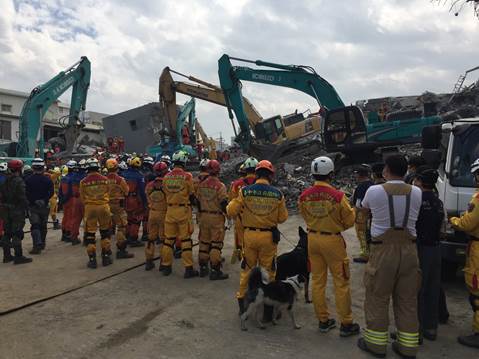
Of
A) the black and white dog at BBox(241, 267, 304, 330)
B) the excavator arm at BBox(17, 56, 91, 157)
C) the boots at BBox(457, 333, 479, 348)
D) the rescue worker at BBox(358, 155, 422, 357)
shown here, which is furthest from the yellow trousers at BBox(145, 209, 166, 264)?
the excavator arm at BBox(17, 56, 91, 157)

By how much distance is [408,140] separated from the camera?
15141 millimetres

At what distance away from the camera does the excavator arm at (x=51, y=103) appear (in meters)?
17.1

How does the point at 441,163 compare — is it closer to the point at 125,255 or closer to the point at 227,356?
the point at 227,356

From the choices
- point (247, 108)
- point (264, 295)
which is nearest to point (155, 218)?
point (264, 295)

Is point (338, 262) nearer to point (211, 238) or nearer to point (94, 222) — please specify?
point (211, 238)

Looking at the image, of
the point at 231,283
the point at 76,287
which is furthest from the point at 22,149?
the point at 231,283

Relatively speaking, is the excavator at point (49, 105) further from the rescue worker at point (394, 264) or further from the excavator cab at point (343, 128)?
the rescue worker at point (394, 264)

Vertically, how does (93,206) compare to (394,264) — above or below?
above

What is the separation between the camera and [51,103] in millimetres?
17781

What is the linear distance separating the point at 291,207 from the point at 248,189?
8.37 meters

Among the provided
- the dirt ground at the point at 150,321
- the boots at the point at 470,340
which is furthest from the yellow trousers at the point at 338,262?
the boots at the point at 470,340

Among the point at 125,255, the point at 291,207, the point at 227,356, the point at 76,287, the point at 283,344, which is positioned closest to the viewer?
the point at 227,356

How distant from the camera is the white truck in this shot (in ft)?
16.6

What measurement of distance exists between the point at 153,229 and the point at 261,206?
288 centimetres
